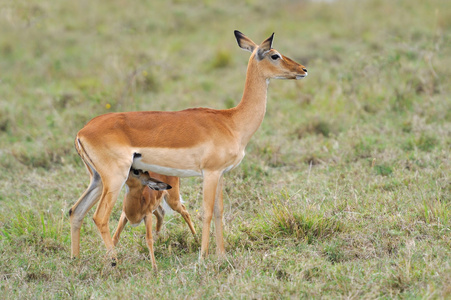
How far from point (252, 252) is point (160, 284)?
3.04 feet

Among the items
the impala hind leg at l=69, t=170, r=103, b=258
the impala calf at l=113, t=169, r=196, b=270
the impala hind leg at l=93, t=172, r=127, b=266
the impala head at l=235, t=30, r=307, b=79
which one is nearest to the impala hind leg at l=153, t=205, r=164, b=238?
the impala calf at l=113, t=169, r=196, b=270

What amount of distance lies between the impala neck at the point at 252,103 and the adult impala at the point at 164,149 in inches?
0.8

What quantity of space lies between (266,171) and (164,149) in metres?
2.51

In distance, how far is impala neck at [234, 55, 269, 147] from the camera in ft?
17.4

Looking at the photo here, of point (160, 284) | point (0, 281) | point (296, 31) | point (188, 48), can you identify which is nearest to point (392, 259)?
point (160, 284)

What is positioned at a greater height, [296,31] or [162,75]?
[296,31]

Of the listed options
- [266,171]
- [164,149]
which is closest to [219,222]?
[164,149]

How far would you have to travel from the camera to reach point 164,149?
16.0 feet

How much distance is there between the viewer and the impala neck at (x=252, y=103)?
5.30 meters

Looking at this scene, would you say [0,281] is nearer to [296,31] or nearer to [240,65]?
[240,65]

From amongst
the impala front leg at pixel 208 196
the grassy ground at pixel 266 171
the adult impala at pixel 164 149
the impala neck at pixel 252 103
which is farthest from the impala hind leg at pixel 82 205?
the impala neck at pixel 252 103

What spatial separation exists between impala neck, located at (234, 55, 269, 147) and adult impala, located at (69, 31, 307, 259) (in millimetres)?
21

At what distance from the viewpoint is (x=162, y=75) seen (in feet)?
41.1

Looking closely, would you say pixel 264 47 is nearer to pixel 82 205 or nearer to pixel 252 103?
pixel 252 103
